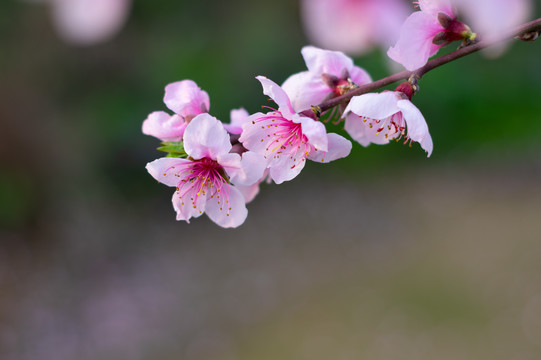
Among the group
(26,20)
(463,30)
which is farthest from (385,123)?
(26,20)

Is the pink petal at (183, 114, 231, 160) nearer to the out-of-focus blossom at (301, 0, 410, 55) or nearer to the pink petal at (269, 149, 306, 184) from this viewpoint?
the pink petal at (269, 149, 306, 184)

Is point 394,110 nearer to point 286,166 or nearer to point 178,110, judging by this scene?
point 286,166

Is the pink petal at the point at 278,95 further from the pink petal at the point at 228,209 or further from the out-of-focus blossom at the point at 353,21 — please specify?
the out-of-focus blossom at the point at 353,21

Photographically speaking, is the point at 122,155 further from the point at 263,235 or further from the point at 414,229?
the point at 414,229

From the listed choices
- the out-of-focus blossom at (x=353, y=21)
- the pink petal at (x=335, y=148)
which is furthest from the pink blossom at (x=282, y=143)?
the out-of-focus blossom at (x=353, y=21)

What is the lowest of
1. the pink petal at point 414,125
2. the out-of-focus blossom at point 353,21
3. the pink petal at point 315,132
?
the pink petal at point 414,125

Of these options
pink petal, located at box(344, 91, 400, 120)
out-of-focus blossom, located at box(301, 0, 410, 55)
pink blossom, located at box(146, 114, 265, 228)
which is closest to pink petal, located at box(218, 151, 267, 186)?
pink blossom, located at box(146, 114, 265, 228)
